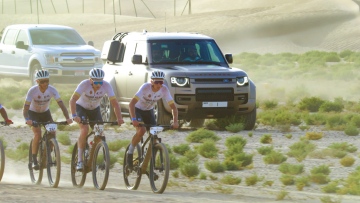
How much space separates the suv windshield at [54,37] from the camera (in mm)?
31953

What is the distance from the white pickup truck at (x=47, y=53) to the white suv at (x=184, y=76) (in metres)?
8.27

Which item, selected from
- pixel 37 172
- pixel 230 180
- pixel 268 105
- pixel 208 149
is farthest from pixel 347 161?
pixel 268 105

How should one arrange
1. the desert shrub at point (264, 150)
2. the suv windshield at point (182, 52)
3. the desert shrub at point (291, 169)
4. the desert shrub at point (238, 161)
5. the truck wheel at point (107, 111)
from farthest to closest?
the truck wheel at point (107, 111) < the suv windshield at point (182, 52) < the desert shrub at point (264, 150) < the desert shrub at point (238, 161) < the desert shrub at point (291, 169)

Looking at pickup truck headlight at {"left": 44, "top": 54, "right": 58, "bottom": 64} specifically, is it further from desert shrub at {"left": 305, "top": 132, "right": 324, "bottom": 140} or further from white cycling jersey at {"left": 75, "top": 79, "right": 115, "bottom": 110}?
white cycling jersey at {"left": 75, "top": 79, "right": 115, "bottom": 110}

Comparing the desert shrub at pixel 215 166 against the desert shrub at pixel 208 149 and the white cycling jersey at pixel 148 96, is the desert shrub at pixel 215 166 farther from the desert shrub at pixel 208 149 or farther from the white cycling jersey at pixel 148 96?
the white cycling jersey at pixel 148 96

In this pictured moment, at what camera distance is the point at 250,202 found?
12742 mm

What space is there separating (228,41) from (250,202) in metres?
73.6

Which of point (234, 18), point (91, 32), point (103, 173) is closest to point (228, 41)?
point (234, 18)

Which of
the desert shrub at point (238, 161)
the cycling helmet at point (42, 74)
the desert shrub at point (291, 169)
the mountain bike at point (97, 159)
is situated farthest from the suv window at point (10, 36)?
the mountain bike at point (97, 159)

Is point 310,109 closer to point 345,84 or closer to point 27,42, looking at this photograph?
point 27,42

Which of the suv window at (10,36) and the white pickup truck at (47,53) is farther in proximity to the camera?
the suv window at (10,36)

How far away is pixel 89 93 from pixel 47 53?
16.8 meters

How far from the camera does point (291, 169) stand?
53.6ft

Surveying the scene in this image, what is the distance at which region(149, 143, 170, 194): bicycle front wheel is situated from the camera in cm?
1314
